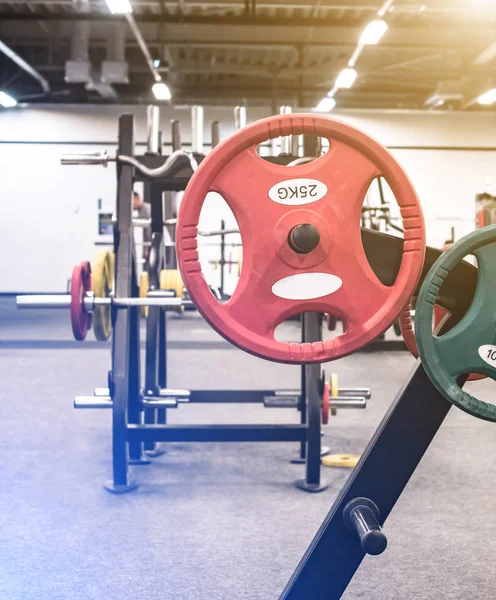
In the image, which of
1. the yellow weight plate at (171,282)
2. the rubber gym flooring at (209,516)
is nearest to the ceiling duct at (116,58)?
the rubber gym flooring at (209,516)

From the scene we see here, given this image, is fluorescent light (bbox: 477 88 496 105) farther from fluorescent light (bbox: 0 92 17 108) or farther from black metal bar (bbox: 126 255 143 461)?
black metal bar (bbox: 126 255 143 461)

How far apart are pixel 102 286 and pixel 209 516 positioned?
0.80 meters

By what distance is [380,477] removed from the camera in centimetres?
99

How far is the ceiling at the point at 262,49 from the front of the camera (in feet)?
20.7

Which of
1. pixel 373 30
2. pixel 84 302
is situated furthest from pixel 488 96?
pixel 84 302

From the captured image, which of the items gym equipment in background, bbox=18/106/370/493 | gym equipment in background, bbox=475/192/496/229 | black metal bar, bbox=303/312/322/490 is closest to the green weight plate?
gym equipment in background, bbox=18/106/370/493

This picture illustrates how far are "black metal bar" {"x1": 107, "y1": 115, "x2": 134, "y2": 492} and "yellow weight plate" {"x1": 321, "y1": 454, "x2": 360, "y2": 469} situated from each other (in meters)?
0.75

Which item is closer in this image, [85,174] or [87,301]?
[87,301]

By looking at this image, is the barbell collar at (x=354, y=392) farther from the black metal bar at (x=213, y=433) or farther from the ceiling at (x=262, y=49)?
the ceiling at (x=262, y=49)

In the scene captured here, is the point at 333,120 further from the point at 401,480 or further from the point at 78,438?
the point at 78,438

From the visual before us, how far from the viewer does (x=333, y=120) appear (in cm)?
91

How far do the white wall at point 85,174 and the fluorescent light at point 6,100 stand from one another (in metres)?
0.52

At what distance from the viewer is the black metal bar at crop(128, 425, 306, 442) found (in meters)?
2.13

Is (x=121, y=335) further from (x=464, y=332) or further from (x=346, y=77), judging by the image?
(x=346, y=77)
